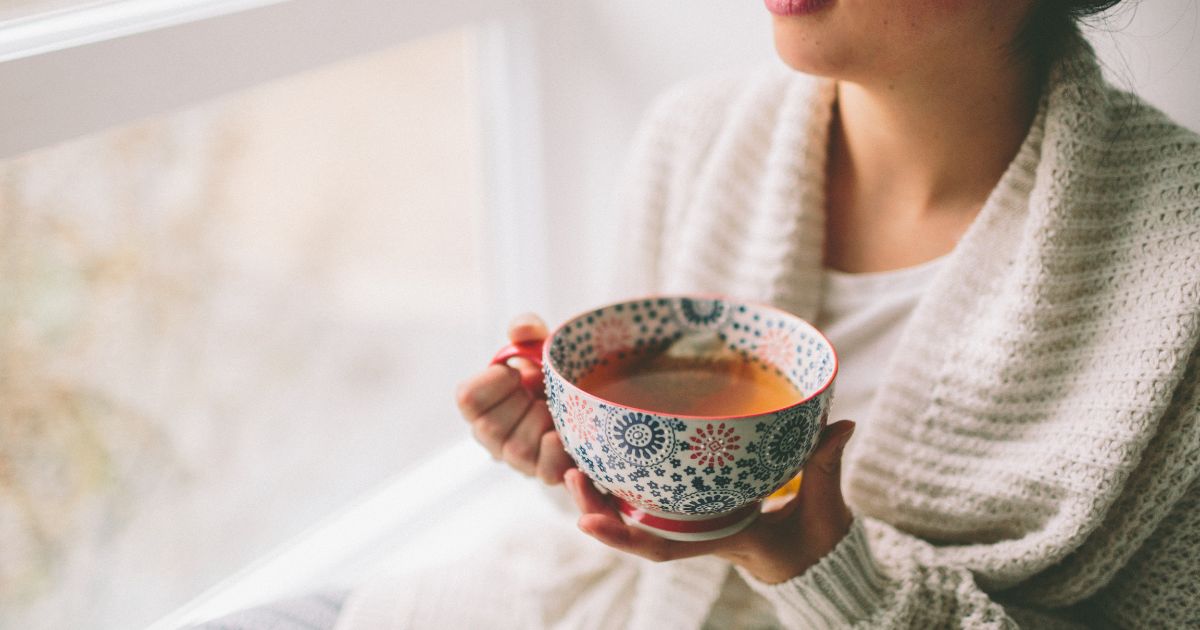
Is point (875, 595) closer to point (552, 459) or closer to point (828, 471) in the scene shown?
point (828, 471)

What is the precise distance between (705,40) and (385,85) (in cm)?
38

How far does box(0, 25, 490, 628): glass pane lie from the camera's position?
0.79 meters

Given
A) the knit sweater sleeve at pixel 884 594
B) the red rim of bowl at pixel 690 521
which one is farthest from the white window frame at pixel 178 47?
the knit sweater sleeve at pixel 884 594

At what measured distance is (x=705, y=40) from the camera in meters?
1.06

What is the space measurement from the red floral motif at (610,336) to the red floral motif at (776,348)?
0.10 m

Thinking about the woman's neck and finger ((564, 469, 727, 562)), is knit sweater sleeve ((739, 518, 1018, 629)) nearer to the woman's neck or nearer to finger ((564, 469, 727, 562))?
finger ((564, 469, 727, 562))

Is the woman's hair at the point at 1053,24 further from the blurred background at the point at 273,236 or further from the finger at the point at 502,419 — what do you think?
the finger at the point at 502,419

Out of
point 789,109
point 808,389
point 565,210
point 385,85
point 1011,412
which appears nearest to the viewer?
point 808,389

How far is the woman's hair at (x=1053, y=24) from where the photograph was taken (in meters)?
0.72

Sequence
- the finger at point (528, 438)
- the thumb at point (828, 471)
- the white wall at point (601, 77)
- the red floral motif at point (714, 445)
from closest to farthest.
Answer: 1. the red floral motif at point (714, 445)
2. the thumb at point (828, 471)
3. the finger at point (528, 438)
4. the white wall at point (601, 77)

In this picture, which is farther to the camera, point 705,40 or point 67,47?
point 705,40

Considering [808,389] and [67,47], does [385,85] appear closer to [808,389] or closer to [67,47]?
[67,47]

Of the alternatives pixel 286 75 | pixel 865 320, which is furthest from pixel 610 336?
pixel 286 75

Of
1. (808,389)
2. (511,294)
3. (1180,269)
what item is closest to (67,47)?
(808,389)
